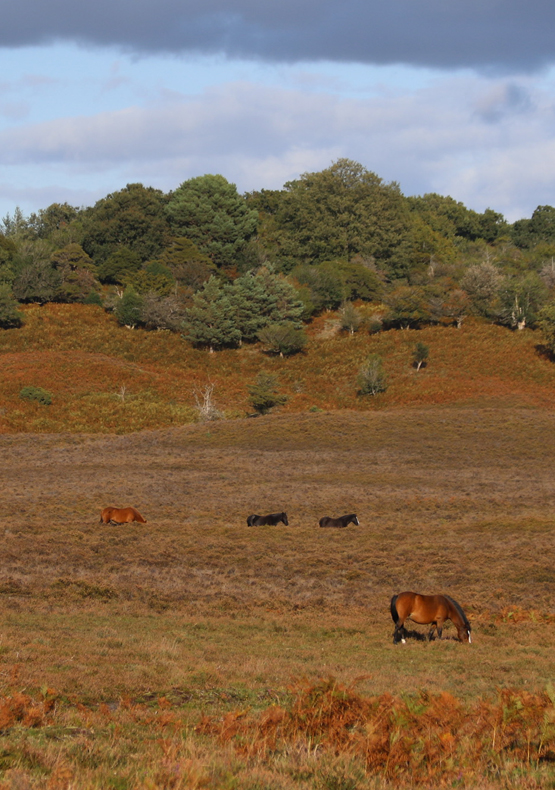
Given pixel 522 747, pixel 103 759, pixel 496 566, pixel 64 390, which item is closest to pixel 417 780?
pixel 522 747

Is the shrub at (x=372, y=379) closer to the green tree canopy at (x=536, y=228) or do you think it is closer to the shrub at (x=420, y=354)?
the shrub at (x=420, y=354)

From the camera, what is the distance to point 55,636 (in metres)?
11.8

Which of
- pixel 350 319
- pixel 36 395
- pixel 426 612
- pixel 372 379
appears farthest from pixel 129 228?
pixel 426 612

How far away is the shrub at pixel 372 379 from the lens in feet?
216

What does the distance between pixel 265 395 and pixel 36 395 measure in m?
19.6

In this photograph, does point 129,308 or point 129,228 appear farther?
point 129,228

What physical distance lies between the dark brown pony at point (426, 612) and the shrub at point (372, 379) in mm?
52782

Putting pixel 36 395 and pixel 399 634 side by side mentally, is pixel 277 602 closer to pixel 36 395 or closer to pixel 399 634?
pixel 399 634

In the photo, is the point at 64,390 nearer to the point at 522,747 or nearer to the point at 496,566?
the point at 496,566

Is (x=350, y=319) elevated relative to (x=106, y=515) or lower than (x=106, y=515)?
elevated

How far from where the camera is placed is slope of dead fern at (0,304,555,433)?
59.8 m

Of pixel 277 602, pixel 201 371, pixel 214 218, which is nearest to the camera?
pixel 277 602

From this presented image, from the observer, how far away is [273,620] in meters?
14.8

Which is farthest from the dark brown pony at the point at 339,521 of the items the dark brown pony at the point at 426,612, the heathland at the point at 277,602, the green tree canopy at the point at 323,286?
the green tree canopy at the point at 323,286
